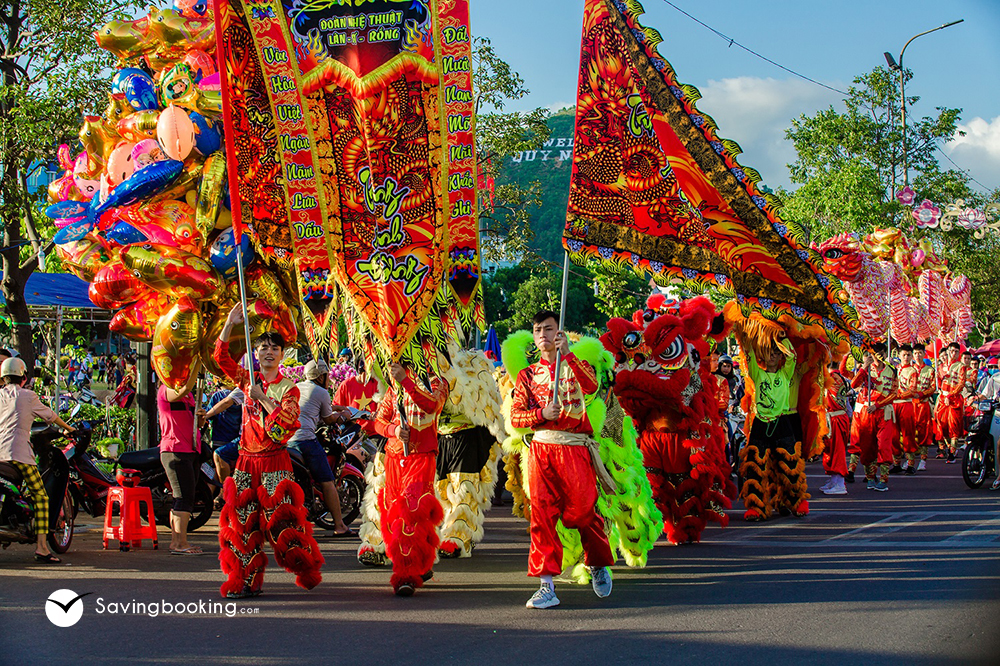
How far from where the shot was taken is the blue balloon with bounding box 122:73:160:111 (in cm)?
927

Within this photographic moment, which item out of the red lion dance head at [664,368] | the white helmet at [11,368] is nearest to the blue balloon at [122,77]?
the white helmet at [11,368]

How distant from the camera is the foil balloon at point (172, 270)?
891 cm

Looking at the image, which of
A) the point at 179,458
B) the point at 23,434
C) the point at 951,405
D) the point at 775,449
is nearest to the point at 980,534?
the point at 775,449

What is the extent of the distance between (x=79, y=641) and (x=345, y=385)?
666 cm

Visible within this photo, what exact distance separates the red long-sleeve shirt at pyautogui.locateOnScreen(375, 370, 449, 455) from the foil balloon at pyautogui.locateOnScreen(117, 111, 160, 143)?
452cm

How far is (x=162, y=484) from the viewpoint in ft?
28.6

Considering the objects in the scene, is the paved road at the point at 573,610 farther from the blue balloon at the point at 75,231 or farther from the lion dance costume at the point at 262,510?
the blue balloon at the point at 75,231

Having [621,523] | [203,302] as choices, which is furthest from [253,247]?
[621,523]

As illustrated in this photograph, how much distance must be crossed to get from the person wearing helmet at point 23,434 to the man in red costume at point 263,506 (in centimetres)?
225

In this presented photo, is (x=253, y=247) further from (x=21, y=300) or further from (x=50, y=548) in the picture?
(x=21, y=300)

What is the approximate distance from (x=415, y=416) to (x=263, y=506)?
110cm

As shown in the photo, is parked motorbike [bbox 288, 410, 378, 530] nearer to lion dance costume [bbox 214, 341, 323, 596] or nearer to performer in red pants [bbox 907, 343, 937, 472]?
lion dance costume [bbox 214, 341, 323, 596]

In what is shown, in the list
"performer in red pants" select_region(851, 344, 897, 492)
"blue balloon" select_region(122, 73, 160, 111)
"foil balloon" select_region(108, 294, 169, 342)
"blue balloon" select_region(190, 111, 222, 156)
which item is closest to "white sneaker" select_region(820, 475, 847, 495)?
"performer in red pants" select_region(851, 344, 897, 492)

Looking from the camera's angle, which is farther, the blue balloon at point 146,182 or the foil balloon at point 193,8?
the foil balloon at point 193,8
